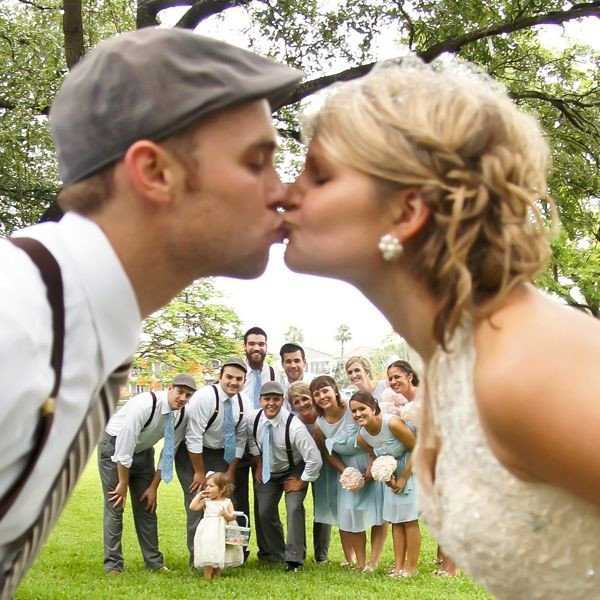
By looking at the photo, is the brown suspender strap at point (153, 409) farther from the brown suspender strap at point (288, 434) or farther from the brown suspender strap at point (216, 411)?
the brown suspender strap at point (288, 434)

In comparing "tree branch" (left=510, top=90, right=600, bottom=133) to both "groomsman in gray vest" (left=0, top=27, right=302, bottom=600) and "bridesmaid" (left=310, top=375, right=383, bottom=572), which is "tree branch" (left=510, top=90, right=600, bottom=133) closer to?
"bridesmaid" (left=310, top=375, right=383, bottom=572)

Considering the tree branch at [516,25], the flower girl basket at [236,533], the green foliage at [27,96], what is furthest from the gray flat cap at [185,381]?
the tree branch at [516,25]

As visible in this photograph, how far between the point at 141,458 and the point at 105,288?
853 centimetres

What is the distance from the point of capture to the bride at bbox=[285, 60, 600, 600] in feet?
6.92

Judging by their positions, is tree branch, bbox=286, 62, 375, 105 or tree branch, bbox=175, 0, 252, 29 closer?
tree branch, bbox=286, 62, 375, 105

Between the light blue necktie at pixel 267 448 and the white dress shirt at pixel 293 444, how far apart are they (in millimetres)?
35

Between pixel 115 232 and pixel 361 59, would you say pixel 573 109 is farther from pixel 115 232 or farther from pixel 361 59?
pixel 115 232

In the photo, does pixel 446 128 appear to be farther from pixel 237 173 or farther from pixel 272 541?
pixel 272 541

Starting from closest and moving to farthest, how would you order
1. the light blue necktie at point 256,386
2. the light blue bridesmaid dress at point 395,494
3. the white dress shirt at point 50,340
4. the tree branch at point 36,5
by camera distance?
the white dress shirt at point 50,340
the light blue bridesmaid dress at point 395,494
the light blue necktie at point 256,386
the tree branch at point 36,5

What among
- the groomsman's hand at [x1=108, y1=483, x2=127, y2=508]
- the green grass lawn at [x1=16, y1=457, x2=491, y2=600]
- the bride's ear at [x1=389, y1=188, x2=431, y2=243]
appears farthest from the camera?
the groomsman's hand at [x1=108, y1=483, x2=127, y2=508]

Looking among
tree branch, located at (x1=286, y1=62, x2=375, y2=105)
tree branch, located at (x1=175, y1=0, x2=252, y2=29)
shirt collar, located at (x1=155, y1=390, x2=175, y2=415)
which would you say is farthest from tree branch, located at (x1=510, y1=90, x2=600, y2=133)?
shirt collar, located at (x1=155, y1=390, x2=175, y2=415)

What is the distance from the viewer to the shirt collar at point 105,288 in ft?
5.90

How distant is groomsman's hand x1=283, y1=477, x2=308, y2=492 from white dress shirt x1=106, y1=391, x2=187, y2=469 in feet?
3.93

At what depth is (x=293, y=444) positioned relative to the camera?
9.77 meters
